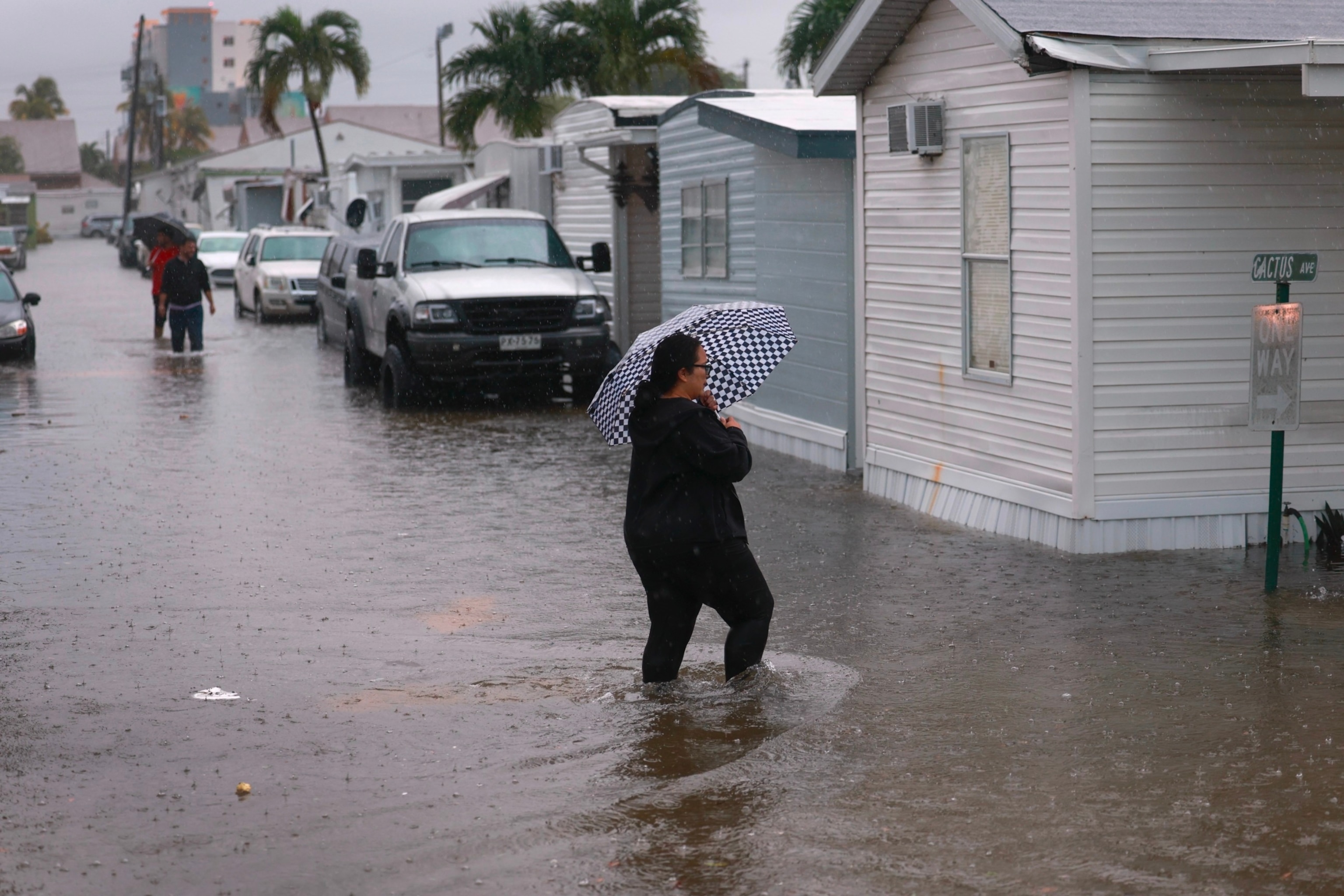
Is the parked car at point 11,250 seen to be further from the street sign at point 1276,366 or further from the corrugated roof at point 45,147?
the corrugated roof at point 45,147

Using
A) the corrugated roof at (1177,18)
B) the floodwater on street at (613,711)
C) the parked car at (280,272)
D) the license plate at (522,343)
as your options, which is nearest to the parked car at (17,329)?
the parked car at (280,272)

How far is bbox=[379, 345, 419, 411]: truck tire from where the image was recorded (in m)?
18.1

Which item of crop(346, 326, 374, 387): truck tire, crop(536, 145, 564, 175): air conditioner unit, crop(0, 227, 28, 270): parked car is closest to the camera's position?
crop(346, 326, 374, 387): truck tire

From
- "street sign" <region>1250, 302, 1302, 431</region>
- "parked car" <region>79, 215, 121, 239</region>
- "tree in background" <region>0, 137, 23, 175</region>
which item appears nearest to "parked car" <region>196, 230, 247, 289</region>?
"street sign" <region>1250, 302, 1302, 431</region>

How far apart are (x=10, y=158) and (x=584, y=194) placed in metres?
137

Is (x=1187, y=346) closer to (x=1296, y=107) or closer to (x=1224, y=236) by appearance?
(x=1224, y=236)

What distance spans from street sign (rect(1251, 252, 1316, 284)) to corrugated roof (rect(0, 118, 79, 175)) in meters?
154

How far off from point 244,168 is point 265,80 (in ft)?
87.8

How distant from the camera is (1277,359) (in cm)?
869

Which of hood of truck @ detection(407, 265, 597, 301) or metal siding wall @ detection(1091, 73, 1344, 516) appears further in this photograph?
hood of truck @ detection(407, 265, 597, 301)

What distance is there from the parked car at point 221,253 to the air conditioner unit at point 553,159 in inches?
946

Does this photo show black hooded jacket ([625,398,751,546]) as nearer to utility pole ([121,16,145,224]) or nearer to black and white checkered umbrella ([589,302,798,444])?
black and white checkered umbrella ([589,302,798,444])

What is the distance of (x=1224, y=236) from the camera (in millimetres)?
9914

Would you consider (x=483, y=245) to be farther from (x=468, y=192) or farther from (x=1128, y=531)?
(x=1128, y=531)
